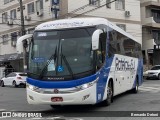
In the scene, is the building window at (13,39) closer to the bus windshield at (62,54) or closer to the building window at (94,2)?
the building window at (94,2)

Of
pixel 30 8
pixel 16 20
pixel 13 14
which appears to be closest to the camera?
pixel 30 8

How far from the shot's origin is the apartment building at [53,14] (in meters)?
36.5

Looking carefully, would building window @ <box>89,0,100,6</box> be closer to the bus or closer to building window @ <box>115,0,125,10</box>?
building window @ <box>115,0,125,10</box>

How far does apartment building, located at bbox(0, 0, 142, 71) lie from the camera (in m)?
36.5

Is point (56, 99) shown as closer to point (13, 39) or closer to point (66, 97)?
point (66, 97)

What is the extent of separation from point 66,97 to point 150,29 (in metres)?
37.8

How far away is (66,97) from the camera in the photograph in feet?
36.7

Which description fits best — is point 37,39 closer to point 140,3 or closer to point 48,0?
point 48,0

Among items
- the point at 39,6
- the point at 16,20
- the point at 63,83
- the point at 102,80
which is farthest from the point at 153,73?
the point at 63,83

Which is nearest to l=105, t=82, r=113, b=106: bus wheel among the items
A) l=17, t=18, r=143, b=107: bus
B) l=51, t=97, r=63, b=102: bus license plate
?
l=17, t=18, r=143, b=107: bus

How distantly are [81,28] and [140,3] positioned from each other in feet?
116

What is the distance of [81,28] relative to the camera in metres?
12.1

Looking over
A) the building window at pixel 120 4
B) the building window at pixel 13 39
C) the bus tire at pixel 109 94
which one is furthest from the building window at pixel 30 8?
the bus tire at pixel 109 94

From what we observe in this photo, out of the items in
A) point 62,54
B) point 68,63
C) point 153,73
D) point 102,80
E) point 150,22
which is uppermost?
point 150,22
